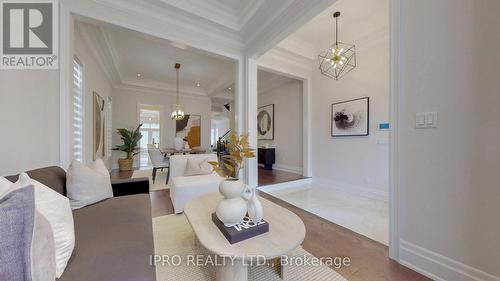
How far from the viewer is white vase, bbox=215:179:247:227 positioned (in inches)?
46.1

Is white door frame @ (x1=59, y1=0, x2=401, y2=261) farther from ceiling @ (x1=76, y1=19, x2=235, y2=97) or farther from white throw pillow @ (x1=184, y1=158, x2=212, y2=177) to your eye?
white throw pillow @ (x1=184, y1=158, x2=212, y2=177)

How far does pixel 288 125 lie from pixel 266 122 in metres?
1.04

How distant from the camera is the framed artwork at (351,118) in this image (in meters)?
3.40

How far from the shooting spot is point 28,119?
1889 millimetres

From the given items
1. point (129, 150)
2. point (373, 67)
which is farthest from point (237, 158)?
point (129, 150)

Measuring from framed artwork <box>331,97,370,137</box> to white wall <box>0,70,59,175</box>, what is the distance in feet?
14.2

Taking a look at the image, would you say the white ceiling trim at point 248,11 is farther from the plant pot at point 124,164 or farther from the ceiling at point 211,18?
the plant pot at point 124,164

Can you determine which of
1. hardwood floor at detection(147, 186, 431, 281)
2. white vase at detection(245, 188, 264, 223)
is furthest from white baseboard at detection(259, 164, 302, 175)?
white vase at detection(245, 188, 264, 223)

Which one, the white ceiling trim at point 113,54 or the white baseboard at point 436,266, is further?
the white ceiling trim at point 113,54

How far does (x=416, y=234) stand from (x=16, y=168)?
369 cm

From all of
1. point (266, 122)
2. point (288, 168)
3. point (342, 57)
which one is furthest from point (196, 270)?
point (266, 122)

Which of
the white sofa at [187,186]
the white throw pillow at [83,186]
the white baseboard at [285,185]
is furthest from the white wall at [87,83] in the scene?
the white baseboard at [285,185]

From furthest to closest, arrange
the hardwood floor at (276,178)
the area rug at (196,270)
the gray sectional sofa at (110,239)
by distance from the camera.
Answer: the hardwood floor at (276,178) → the area rug at (196,270) → the gray sectional sofa at (110,239)

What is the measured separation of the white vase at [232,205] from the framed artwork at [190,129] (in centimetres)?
600
